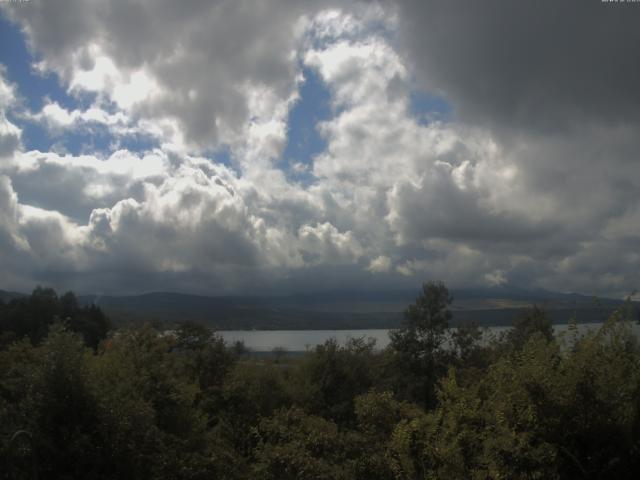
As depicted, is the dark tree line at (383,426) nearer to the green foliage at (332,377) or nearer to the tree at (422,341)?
the green foliage at (332,377)

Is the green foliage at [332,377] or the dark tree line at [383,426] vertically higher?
the dark tree line at [383,426]

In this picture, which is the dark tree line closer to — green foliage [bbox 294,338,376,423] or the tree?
green foliage [bbox 294,338,376,423]

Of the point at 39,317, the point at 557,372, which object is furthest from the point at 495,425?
the point at 39,317

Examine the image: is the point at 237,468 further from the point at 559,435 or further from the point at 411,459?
the point at 559,435

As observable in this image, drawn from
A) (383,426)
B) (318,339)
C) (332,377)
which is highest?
(383,426)

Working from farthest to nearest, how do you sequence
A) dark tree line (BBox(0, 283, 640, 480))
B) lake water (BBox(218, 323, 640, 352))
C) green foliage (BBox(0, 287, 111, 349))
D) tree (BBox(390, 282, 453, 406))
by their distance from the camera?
green foliage (BBox(0, 287, 111, 349)) < tree (BBox(390, 282, 453, 406)) < lake water (BBox(218, 323, 640, 352)) < dark tree line (BBox(0, 283, 640, 480))

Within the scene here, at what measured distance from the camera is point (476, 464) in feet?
41.3

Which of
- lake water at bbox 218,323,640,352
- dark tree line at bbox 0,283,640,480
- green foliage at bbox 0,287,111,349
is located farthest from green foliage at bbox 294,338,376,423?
green foliage at bbox 0,287,111,349

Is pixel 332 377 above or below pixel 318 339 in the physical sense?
above

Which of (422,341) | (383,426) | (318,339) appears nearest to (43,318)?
(318,339)

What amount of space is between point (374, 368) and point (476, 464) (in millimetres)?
35491

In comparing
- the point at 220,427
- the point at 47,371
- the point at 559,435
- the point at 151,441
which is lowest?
the point at 220,427

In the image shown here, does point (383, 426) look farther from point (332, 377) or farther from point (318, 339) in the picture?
point (318, 339)

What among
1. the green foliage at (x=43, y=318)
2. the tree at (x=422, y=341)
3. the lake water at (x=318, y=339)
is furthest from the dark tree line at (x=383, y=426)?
the green foliage at (x=43, y=318)
